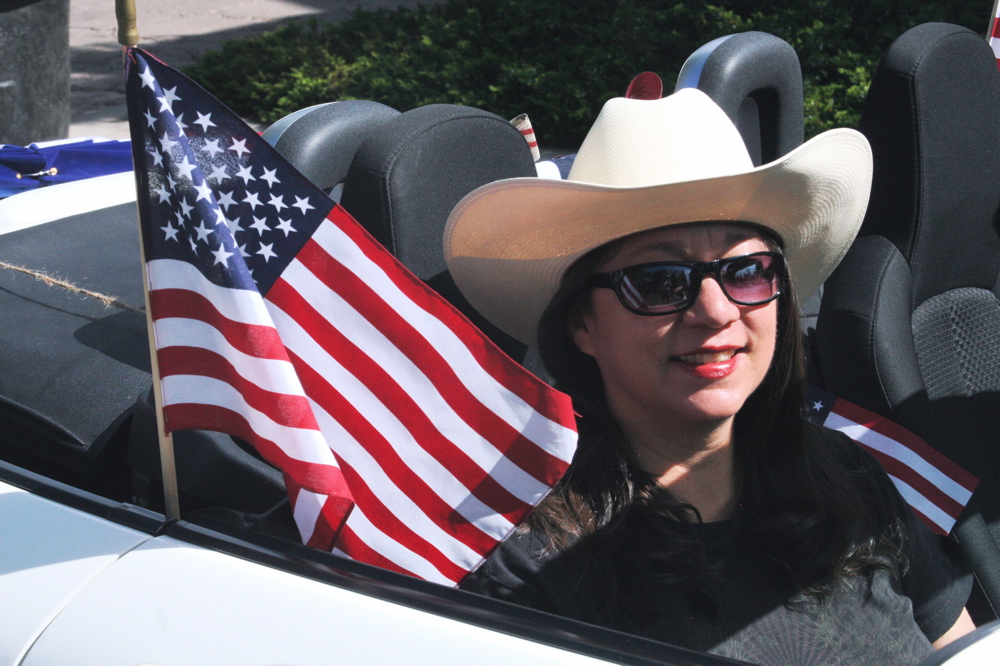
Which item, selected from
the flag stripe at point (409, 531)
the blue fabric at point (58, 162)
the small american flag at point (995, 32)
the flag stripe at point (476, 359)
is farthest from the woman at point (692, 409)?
the blue fabric at point (58, 162)

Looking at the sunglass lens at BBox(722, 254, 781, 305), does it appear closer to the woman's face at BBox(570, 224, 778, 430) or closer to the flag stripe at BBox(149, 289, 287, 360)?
the woman's face at BBox(570, 224, 778, 430)

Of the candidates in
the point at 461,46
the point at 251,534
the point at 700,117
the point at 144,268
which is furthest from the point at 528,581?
the point at 461,46

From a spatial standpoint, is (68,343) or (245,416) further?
(68,343)

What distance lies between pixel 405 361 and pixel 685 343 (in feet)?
1.48

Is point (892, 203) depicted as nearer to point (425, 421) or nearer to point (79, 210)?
point (425, 421)

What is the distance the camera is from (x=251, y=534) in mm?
1572

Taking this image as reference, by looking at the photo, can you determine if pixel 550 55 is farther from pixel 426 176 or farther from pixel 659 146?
pixel 659 146

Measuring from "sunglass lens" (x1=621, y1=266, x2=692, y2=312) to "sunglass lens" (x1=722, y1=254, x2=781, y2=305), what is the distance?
0.07 m

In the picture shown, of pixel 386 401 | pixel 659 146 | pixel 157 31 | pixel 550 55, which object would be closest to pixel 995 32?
pixel 659 146

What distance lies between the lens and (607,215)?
5.48 ft

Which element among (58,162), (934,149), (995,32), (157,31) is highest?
(995,32)

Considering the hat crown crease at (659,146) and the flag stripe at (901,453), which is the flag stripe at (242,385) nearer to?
the hat crown crease at (659,146)

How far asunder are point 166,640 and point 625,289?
854 mm

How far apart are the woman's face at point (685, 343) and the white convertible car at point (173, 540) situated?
1.46 feet
